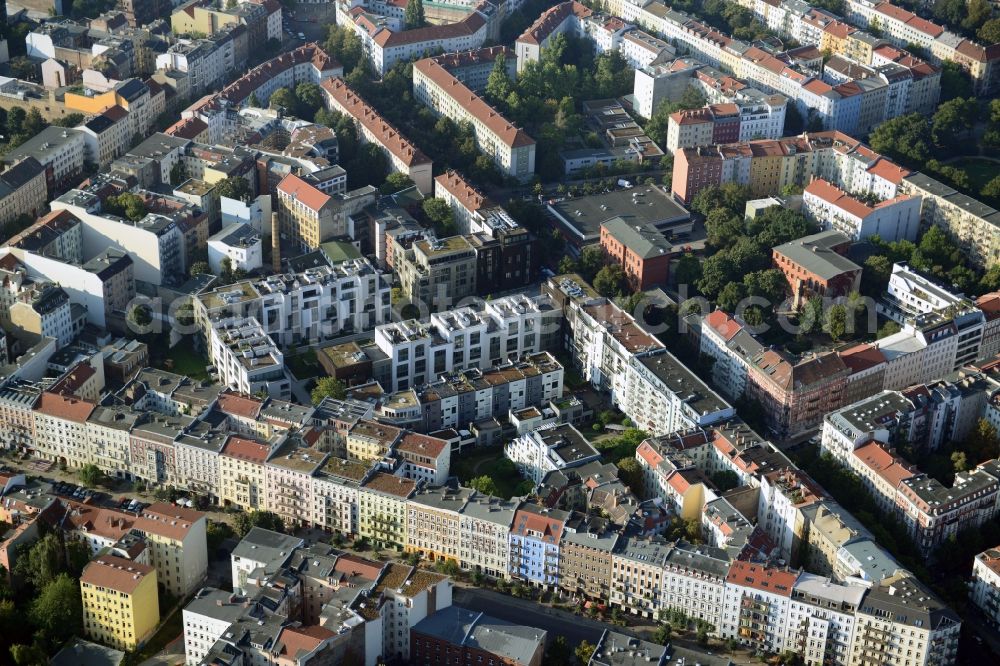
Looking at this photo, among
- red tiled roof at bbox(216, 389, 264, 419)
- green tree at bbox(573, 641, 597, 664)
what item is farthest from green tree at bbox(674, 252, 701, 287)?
green tree at bbox(573, 641, 597, 664)

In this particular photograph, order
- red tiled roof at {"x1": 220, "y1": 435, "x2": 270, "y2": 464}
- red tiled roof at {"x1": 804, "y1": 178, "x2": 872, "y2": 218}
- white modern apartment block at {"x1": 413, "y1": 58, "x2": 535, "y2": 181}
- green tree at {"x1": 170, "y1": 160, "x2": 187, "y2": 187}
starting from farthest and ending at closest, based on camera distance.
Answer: white modern apartment block at {"x1": 413, "y1": 58, "x2": 535, "y2": 181}
green tree at {"x1": 170, "y1": 160, "x2": 187, "y2": 187}
red tiled roof at {"x1": 804, "y1": 178, "x2": 872, "y2": 218}
red tiled roof at {"x1": 220, "y1": 435, "x2": 270, "y2": 464}

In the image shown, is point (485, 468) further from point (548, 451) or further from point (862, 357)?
point (862, 357)

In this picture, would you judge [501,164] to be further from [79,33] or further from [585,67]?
[79,33]

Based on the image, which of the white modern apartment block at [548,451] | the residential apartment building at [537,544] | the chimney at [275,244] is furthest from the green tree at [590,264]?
the residential apartment building at [537,544]

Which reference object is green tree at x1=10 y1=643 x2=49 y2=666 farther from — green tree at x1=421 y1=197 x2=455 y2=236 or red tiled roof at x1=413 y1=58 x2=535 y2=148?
red tiled roof at x1=413 y1=58 x2=535 y2=148

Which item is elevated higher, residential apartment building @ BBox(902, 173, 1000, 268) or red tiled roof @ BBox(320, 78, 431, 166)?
red tiled roof @ BBox(320, 78, 431, 166)

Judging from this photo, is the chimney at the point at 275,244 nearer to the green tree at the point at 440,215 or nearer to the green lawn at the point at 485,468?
the green tree at the point at 440,215

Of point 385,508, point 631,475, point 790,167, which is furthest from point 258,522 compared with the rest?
point 790,167
